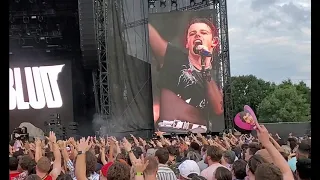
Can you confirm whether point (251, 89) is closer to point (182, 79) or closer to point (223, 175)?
point (182, 79)

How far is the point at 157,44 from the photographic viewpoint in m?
14.1

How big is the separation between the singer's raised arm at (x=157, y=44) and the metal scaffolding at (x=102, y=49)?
1791mm

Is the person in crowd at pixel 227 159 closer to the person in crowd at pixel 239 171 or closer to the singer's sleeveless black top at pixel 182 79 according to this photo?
the person in crowd at pixel 239 171

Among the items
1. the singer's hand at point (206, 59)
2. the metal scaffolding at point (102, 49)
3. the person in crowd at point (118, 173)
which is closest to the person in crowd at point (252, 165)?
the person in crowd at point (118, 173)

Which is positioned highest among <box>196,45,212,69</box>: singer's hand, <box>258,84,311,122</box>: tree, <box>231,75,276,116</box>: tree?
<box>196,45,212,69</box>: singer's hand

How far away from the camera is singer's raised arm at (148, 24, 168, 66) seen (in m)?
14.1

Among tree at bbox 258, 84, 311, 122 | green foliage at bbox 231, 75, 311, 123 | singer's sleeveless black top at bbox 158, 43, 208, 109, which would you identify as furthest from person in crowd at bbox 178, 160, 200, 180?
tree at bbox 258, 84, 311, 122

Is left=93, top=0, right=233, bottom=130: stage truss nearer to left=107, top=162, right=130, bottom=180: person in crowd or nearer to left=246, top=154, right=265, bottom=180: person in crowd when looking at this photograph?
left=246, top=154, right=265, bottom=180: person in crowd

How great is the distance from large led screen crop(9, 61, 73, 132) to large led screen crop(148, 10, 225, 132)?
357 cm

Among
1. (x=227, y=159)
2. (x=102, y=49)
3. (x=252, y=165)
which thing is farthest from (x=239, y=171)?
(x=102, y=49)

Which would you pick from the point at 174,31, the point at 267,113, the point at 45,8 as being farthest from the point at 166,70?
the point at 267,113
